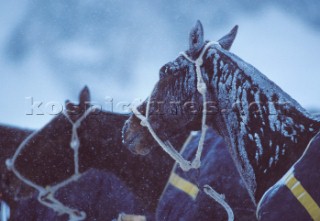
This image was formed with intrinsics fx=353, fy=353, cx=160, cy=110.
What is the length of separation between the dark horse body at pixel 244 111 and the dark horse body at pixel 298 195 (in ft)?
0.18

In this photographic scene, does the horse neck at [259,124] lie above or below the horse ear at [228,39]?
below

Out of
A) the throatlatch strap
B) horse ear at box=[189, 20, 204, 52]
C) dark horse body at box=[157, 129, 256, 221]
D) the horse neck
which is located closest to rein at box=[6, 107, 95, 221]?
dark horse body at box=[157, 129, 256, 221]

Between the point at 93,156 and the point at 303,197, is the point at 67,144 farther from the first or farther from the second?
the point at 303,197

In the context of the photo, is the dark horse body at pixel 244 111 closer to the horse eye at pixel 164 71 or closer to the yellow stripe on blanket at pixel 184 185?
the horse eye at pixel 164 71

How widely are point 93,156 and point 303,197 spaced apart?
6.51 ft

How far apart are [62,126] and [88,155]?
323 mm

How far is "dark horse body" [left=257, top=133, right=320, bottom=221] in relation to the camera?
1.32 meters

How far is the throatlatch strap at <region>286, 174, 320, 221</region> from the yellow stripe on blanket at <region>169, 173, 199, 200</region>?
104 cm

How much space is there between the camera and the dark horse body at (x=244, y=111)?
1452mm

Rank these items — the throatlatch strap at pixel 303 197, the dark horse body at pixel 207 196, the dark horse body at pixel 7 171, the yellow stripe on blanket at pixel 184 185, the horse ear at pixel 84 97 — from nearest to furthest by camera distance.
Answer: the throatlatch strap at pixel 303 197 < the dark horse body at pixel 207 196 < the yellow stripe on blanket at pixel 184 185 < the dark horse body at pixel 7 171 < the horse ear at pixel 84 97

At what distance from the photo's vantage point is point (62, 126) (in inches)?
113

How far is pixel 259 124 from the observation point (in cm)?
151

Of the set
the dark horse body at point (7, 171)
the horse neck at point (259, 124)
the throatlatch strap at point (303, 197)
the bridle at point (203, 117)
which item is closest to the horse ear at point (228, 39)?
the bridle at point (203, 117)

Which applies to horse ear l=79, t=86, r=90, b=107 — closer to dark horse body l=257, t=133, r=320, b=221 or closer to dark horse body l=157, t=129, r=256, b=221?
dark horse body l=157, t=129, r=256, b=221
